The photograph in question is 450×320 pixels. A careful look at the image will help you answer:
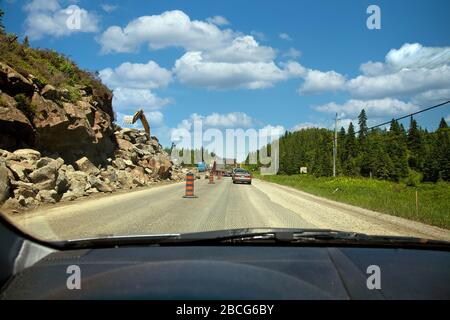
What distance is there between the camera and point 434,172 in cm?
11394

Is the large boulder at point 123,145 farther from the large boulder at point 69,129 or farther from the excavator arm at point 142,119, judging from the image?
the excavator arm at point 142,119

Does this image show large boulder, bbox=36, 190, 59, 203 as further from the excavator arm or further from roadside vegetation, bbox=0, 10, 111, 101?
the excavator arm

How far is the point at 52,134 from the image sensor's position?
25656 mm

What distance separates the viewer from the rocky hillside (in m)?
17.9

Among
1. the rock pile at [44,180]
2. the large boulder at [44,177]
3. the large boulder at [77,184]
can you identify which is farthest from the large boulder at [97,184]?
the large boulder at [44,177]

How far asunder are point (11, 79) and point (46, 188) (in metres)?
7.68

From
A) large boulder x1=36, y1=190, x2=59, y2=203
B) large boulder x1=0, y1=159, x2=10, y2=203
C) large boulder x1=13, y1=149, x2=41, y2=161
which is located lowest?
large boulder x1=36, y1=190, x2=59, y2=203

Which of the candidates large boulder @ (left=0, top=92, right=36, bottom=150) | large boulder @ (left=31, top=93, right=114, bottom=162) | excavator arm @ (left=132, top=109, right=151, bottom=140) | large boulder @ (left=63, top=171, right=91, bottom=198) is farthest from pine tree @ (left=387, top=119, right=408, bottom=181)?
large boulder @ (left=0, top=92, right=36, bottom=150)

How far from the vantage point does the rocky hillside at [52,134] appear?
1791 centimetres

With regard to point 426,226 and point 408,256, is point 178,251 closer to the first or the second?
point 408,256

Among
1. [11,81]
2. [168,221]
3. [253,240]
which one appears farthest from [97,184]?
[253,240]

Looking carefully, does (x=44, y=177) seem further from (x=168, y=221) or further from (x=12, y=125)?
(x=168, y=221)
